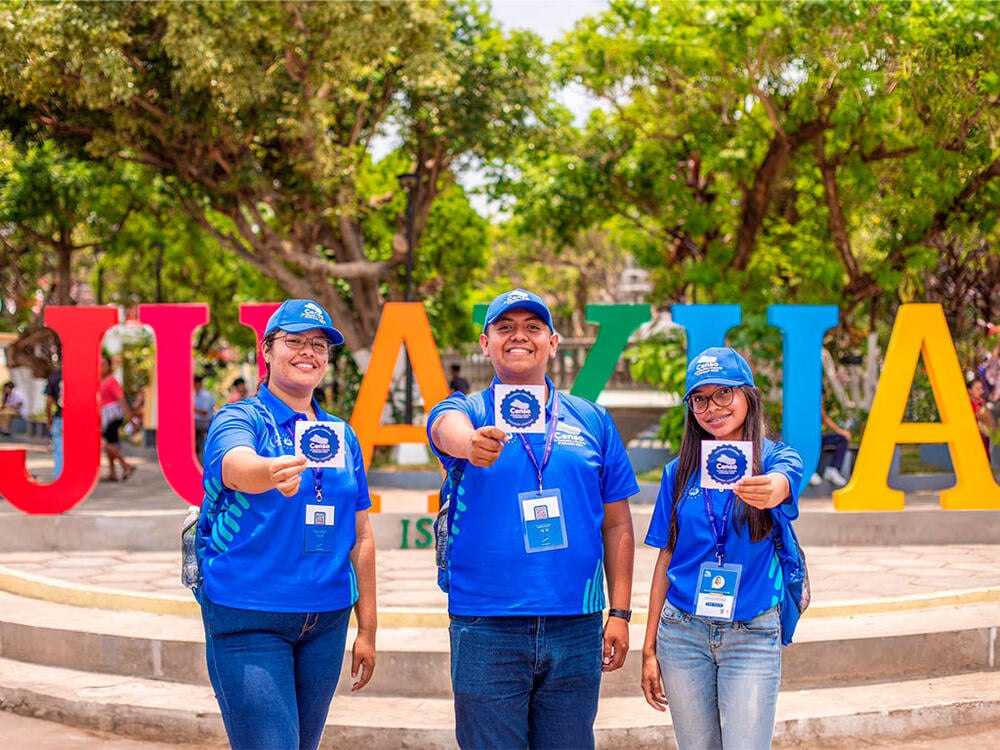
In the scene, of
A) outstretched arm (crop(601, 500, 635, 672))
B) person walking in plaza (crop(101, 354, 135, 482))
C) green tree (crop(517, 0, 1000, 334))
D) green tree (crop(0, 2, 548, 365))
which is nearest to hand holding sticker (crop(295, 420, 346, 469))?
outstretched arm (crop(601, 500, 635, 672))

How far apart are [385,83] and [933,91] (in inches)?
319

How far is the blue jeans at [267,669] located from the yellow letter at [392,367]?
294 inches

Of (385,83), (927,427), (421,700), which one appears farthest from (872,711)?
(385,83)

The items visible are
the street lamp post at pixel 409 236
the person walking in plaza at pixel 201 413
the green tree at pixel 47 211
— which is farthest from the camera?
the green tree at pixel 47 211

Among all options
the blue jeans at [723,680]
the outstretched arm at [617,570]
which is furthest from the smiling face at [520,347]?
the blue jeans at [723,680]

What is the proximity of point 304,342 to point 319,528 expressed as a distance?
59 centimetres

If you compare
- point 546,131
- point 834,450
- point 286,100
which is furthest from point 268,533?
point 546,131

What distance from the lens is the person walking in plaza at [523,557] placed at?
3607mm

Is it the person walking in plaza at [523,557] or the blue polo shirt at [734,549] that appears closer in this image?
the person walking in plaza at [523,557]

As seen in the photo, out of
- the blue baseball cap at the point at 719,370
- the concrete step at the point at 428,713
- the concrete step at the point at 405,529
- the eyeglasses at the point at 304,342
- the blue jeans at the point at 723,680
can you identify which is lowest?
the concrete step at the point at 428,713

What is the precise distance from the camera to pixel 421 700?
21.9ft

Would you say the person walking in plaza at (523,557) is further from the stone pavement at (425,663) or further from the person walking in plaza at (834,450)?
the person walking in plaza at (834,450)

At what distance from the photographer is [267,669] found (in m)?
3.60

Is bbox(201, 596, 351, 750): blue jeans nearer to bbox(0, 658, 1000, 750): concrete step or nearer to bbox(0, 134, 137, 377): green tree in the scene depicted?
bbox(0, 658, 1000, 750): concrete step
